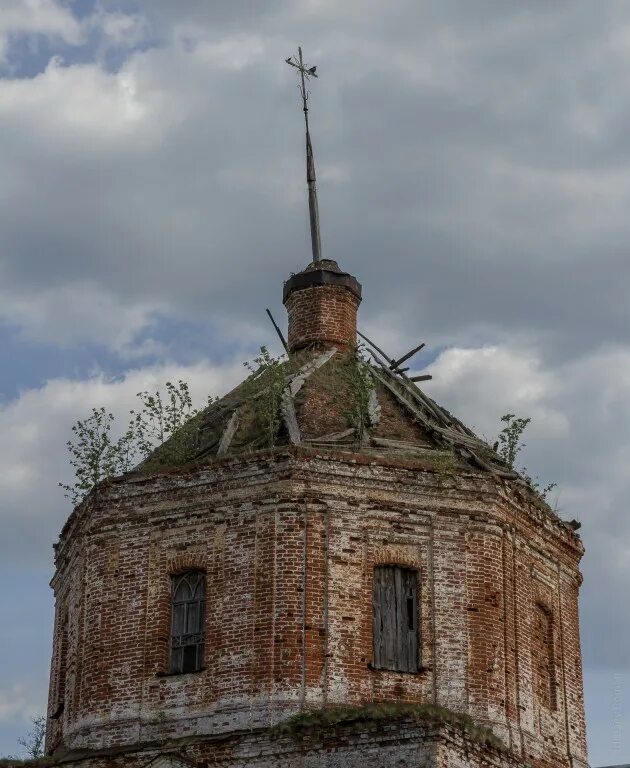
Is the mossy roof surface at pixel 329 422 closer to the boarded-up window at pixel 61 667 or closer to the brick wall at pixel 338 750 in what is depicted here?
the boarded-up window at pixel 61 667

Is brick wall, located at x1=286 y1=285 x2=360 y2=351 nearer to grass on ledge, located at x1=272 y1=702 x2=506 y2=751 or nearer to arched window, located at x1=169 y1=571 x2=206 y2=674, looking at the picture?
arched window, located at x1=169 y1=571 x2=206 y2=674

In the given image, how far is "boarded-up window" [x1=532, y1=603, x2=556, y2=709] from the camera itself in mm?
17812

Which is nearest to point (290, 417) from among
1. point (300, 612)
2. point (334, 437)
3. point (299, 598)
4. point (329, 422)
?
→ point (329, 422)

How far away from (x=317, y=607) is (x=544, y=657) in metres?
3.21

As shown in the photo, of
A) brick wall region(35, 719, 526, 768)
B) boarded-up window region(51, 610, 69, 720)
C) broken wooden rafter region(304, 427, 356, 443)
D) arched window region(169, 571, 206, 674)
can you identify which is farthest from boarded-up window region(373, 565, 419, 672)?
boarded-up window region(51, 610, 69, 720)

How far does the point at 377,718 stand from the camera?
15.6 m

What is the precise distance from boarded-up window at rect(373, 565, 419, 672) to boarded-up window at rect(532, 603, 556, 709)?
1.72 metres

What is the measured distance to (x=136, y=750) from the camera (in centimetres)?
1636

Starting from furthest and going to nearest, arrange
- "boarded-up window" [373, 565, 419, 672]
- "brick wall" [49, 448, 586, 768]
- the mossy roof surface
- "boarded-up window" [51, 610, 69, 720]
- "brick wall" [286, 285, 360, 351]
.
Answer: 1. "brick wall" [286, 285, 360, 351]
2. "boarded-up window" [51, 610, 69, 720]
3. the mossy roof surface
4. "boarded-up window" [373, 565, 419, 672]
5. "brick wall" [49, 448, 586, 768]

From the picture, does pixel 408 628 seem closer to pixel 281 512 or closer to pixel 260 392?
pixel 281 512

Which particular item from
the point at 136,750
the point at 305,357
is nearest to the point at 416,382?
the point at 305,357

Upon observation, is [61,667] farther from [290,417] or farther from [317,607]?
[290,417]

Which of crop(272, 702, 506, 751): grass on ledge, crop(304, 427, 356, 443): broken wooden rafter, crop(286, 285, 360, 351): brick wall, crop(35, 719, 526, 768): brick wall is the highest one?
crop(286, 285, 360, 351): brick wall

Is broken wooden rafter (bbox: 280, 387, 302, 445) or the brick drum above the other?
broken wooden rafter (bbox: 280, 387, 302, 445)
